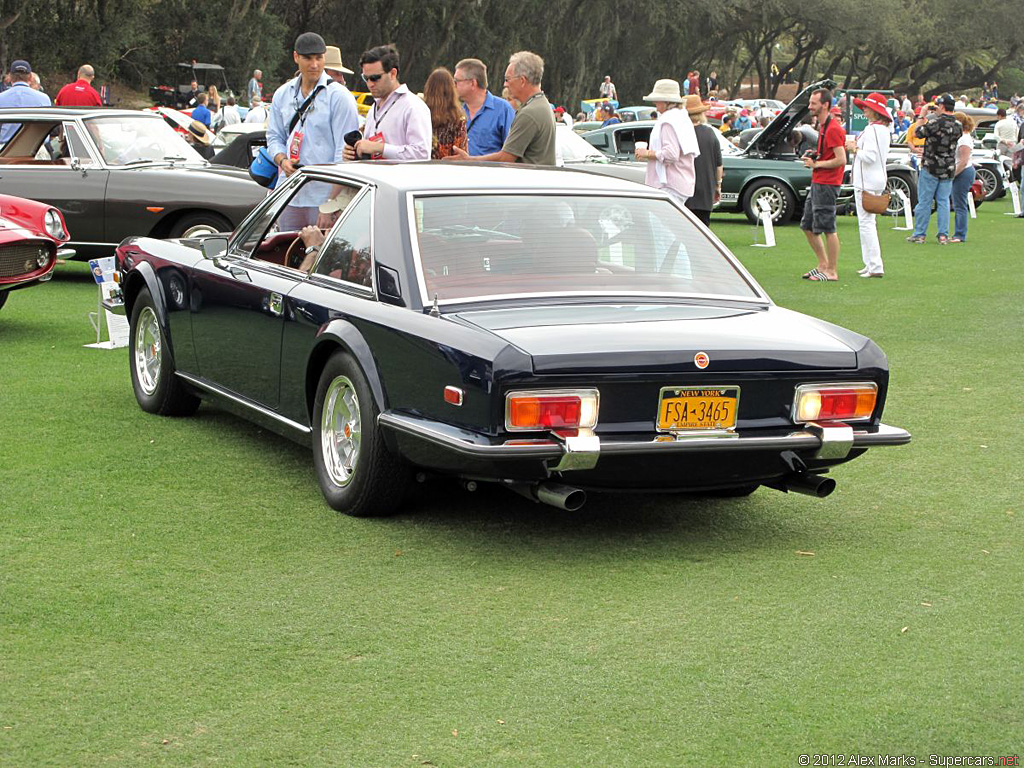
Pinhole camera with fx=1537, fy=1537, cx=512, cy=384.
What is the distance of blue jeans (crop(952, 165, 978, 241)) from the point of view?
70.9 feet

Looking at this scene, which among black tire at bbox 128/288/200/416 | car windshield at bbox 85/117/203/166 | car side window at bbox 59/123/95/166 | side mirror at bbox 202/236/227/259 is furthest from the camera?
car windshield at bbox 85/117/203/166

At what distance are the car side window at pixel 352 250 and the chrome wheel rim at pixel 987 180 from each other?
26543 millimetres

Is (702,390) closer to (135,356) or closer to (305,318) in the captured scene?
(305,318)

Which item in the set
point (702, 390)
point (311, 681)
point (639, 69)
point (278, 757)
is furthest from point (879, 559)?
point (639, 69)

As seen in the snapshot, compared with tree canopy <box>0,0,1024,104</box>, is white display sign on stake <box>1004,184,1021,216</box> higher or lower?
lower

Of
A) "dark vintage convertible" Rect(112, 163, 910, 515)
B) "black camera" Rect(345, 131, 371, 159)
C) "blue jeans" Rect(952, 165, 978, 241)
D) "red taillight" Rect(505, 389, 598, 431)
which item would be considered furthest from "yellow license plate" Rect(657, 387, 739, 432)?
"blue jeans" Rect(952, 165, 978, 241)

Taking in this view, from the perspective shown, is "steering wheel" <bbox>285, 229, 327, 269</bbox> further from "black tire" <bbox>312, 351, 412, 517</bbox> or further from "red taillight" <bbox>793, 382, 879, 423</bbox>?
"red taillight" <bbox>793, 382, 879, 423</bbox>

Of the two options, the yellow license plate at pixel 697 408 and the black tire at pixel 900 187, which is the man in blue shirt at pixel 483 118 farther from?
the black tire at pixel 900 187

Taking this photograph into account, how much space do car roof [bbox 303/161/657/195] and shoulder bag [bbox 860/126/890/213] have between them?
906cm

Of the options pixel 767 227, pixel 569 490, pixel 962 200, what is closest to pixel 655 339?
pixel 569 490

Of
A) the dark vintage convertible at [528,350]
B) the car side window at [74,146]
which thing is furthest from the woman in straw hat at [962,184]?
the dark vintage convertible at [528,350]

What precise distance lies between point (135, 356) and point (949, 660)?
5.28 metres

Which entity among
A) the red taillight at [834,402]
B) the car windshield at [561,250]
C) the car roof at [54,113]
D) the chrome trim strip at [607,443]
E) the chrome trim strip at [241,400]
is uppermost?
the car roof at [54,113]

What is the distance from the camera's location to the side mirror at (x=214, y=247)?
759 cm
